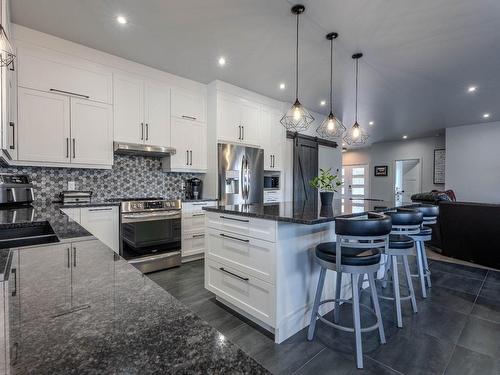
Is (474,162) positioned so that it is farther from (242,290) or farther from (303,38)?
(242,290)

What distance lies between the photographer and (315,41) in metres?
2.87

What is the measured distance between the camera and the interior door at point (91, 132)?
2.99 meters

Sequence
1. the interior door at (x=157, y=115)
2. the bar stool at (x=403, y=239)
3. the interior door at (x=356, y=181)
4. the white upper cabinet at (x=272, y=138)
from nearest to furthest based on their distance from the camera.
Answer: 1. the bar stool at (x=403, y=239)
2. the interior door at (x=157, y=115)
3. the white upper cabinet at (x=272, y=138)
4. the interior door at (x=356, y=181)

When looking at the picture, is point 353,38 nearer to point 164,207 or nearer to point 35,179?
point 164,207

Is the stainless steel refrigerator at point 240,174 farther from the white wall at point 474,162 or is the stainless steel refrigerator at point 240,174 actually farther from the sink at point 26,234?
the white wall at point 474,162

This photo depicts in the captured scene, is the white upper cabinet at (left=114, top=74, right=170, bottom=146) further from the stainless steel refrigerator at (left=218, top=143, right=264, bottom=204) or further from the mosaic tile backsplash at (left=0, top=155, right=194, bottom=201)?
the stainless steel refrigerator at (left=218, top=143, right=264, bottom=204)

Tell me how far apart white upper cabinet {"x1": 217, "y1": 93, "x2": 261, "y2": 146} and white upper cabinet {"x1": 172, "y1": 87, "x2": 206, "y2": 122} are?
0.31 meters

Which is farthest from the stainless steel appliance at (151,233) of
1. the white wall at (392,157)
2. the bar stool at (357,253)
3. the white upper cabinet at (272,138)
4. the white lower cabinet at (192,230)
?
the white wall at (392,157)

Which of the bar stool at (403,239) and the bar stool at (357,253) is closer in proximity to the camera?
the bar stool at (357,253)

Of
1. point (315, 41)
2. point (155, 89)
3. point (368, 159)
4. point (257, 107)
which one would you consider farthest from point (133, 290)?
point (368, 159)

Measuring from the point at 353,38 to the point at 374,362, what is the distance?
3.04 meters

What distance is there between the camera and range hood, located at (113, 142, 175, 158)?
10.7ft

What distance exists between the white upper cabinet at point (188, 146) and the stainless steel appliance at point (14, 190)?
1.66m

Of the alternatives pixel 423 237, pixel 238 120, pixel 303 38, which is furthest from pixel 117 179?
pixel 423 237
